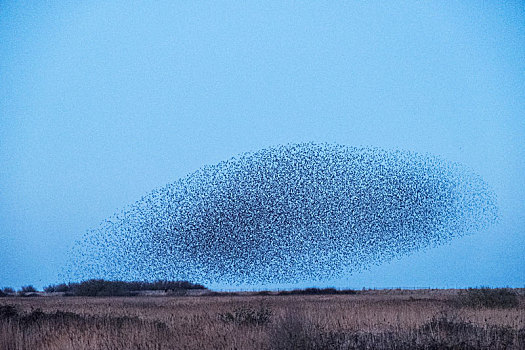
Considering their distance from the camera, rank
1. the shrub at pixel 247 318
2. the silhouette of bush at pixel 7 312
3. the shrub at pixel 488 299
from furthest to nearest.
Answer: the shrub at pixel 488 299
the silhouette of bush at pixel 7 312
the shrub at pixel 247 318

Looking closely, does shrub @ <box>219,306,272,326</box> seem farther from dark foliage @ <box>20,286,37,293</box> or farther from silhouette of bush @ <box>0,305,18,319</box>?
dark foliage @ <box>20,286,37,293</box>

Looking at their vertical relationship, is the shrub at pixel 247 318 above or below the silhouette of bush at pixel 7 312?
below

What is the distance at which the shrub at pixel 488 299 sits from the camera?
86.3 ft

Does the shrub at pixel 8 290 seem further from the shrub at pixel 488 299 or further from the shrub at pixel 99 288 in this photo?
the shrub at pixel 488 299

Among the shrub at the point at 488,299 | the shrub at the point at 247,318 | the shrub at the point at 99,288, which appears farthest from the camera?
the shrub at the point at 99,288

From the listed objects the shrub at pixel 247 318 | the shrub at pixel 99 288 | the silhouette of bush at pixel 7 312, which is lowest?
the shrub at pixel 247 318

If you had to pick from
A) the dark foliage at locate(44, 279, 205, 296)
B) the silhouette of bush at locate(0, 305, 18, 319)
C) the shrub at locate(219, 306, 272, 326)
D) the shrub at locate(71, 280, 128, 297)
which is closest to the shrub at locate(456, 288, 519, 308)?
the shrub at locate(219, 306, 272, 326)

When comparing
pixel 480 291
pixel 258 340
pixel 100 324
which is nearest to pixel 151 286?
pixel 480 291

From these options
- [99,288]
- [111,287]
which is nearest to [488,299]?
[111,287]

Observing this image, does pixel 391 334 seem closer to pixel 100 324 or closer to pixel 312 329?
pixel 312 329

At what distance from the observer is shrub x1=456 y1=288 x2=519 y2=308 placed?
26312 millimetres

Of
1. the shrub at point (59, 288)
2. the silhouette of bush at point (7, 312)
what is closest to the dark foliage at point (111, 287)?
the shrub at point (59, 288)

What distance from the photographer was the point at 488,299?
26.8 meters

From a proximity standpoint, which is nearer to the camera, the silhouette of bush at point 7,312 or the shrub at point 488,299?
the silhouette of bush at point 7,312
